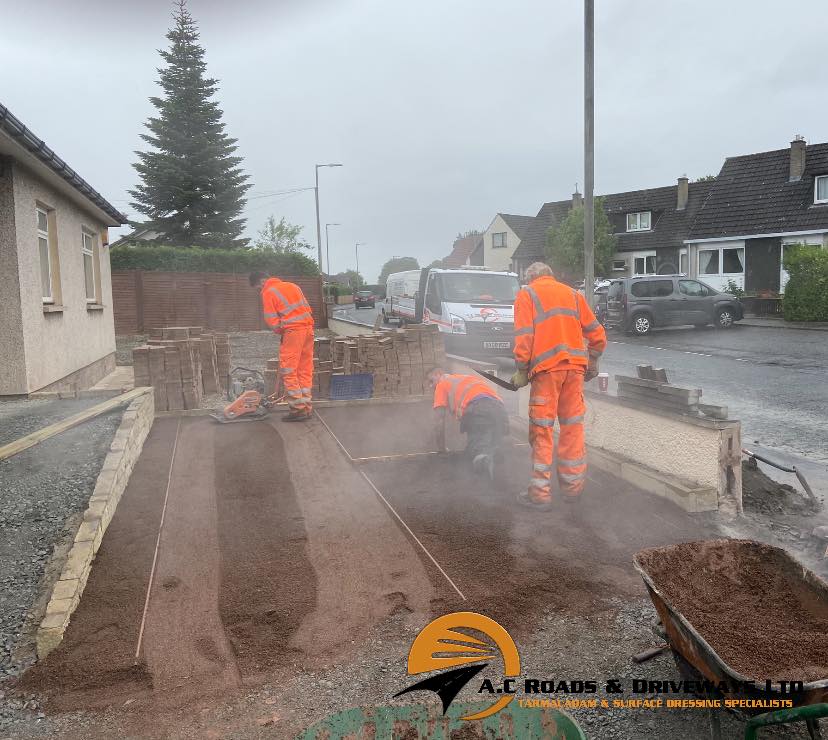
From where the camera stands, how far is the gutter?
7250 millimetres

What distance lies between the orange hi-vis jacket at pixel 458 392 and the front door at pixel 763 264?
83.2ft

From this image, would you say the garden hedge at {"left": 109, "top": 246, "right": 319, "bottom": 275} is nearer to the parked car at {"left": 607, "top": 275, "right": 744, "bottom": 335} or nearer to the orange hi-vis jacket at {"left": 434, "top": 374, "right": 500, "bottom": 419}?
the parked car at {"left": 607, "top": 275, "right": 744, "bottom": 335}

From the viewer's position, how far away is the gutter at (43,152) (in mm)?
7250

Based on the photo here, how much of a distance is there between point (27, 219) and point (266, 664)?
7809 mm

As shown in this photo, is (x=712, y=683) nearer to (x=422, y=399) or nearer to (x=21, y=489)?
(x=21, y=489)

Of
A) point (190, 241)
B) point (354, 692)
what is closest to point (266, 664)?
point (354, 692)

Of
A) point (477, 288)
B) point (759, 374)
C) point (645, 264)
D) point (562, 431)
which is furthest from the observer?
point (645, 264)

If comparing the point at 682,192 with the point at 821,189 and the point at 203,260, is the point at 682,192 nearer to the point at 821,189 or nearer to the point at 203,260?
the point at 821,189

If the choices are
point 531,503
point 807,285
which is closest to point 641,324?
point 807,285

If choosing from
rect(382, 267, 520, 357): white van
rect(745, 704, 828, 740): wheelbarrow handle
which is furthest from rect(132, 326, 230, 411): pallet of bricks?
rect(745, 704, 828, 740): wheelbarrow handle

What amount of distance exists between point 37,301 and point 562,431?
709 cm

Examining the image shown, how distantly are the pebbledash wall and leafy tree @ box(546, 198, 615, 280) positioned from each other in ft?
87.9

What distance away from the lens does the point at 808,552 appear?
473 centimetres

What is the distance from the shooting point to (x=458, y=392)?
633 cm
